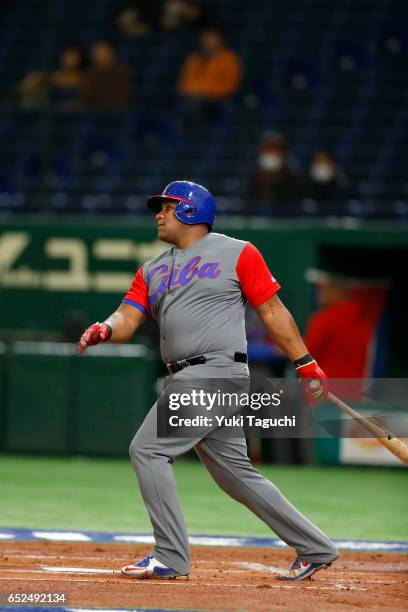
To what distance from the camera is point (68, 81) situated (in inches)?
677

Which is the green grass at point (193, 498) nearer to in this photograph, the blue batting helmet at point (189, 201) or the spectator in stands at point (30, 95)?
the blue batting helmet at point (189, 201)

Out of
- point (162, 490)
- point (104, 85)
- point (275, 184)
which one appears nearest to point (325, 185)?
point (275, 184)

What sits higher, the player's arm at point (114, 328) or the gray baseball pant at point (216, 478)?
the player's arm at point (114, 328)

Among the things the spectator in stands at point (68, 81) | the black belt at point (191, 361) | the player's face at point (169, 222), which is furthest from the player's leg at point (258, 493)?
the spectator in stands at point (68, 81)

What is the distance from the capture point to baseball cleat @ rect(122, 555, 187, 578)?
580 cm

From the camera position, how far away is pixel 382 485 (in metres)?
11.7

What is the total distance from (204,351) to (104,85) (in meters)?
11.0

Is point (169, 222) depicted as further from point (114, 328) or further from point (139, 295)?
point (114, 328)

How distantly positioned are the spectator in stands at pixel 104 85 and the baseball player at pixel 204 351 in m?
10.5

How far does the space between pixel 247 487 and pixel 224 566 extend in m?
0.99

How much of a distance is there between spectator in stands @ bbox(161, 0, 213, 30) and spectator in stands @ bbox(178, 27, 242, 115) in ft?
2.61

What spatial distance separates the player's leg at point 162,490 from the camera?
5758 mm

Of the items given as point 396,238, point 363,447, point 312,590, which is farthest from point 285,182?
point 312,590

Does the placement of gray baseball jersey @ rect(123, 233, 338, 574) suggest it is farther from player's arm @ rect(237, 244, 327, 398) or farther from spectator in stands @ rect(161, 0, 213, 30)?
spectator in stands @ rect(161, 0, 213, 30)
